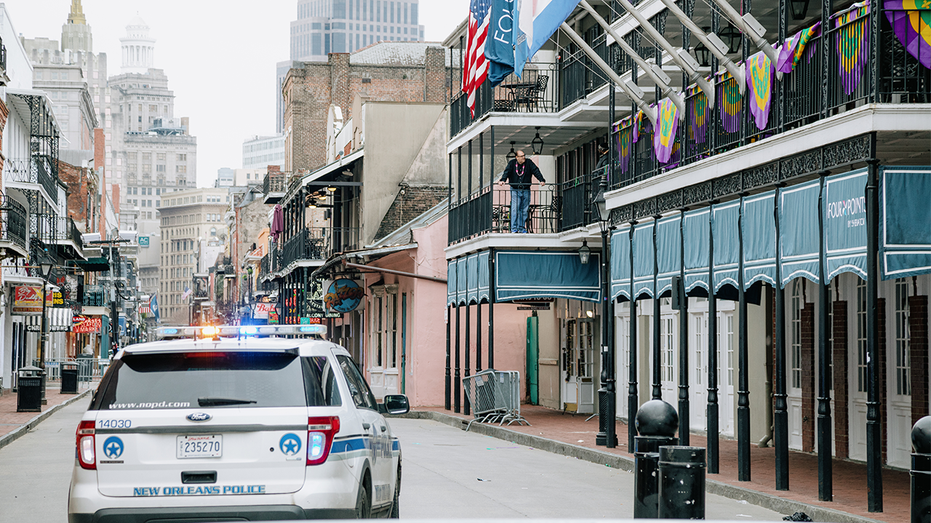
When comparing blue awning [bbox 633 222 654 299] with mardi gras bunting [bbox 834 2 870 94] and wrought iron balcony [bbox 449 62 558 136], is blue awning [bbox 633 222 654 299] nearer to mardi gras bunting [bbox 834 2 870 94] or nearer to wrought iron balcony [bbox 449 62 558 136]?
mardi gras bunting [bbox 834 2 870 94]

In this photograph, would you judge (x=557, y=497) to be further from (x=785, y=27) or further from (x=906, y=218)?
(x=785, y=27)

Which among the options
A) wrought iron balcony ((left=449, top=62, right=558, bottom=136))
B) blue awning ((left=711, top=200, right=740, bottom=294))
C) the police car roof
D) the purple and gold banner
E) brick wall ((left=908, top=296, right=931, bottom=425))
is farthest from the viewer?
wrought iron balcony ((left=449, top=62, right=558, bottom=136))

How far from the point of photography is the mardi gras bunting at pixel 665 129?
16578mm

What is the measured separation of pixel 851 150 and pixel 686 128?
4.97 meters

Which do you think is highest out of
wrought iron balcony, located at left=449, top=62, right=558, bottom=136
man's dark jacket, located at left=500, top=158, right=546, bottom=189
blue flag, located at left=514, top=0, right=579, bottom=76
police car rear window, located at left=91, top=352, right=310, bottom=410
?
wrought iron balcony, located at left=449, top=62, right=558, bottom=136

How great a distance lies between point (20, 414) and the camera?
27203 mm

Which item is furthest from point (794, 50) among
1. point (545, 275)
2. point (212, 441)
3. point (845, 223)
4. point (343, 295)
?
point (343, 295)

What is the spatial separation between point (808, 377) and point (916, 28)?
24.2 feet

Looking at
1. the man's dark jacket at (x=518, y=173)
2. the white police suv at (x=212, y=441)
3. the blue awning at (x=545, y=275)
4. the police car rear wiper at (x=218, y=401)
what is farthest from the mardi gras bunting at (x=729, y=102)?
the blue awning at (x=545, y=275)

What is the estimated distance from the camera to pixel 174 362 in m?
7.36

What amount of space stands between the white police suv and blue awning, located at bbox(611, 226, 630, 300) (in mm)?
11301

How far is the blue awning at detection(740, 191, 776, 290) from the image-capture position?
13.2 metres

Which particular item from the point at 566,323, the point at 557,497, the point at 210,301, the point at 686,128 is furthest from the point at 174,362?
the point at 210,301

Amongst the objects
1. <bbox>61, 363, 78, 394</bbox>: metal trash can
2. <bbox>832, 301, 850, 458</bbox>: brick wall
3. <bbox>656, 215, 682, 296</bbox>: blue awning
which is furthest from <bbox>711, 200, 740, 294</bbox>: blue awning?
<bbox>61, 363, 78, 394</bbox>: metal trash can
